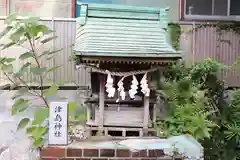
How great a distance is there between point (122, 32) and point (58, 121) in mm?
1696

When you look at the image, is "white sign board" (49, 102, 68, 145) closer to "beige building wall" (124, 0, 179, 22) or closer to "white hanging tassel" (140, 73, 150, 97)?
"white hanging tassel" (140, 73, 150, 97)

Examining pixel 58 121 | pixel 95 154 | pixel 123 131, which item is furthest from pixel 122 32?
pixel 95 154

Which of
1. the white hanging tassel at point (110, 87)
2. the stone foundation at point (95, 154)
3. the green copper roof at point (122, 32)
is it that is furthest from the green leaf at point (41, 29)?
the stone foundation at point (95, 154)

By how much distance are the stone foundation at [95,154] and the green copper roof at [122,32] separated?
1286 millimetres

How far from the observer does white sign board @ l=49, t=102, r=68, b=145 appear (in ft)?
14.7

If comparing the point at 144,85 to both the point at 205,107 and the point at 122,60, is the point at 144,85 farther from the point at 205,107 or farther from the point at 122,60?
the point at 205,107

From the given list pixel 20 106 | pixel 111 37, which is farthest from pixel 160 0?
pixel 20 106

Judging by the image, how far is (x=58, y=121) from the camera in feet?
14.8

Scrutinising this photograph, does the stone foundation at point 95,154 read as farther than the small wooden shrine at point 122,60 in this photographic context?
No

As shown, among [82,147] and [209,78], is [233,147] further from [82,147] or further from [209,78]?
[82,147]

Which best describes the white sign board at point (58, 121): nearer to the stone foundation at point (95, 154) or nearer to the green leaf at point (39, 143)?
the stone foundation at point (95, 154)

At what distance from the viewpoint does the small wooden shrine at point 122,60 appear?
4.82 meters

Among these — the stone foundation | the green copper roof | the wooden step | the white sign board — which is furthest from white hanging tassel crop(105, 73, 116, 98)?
the stone foundation

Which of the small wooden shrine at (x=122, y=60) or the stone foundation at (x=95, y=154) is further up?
the small wooden shrine at (x=122, y=60)
